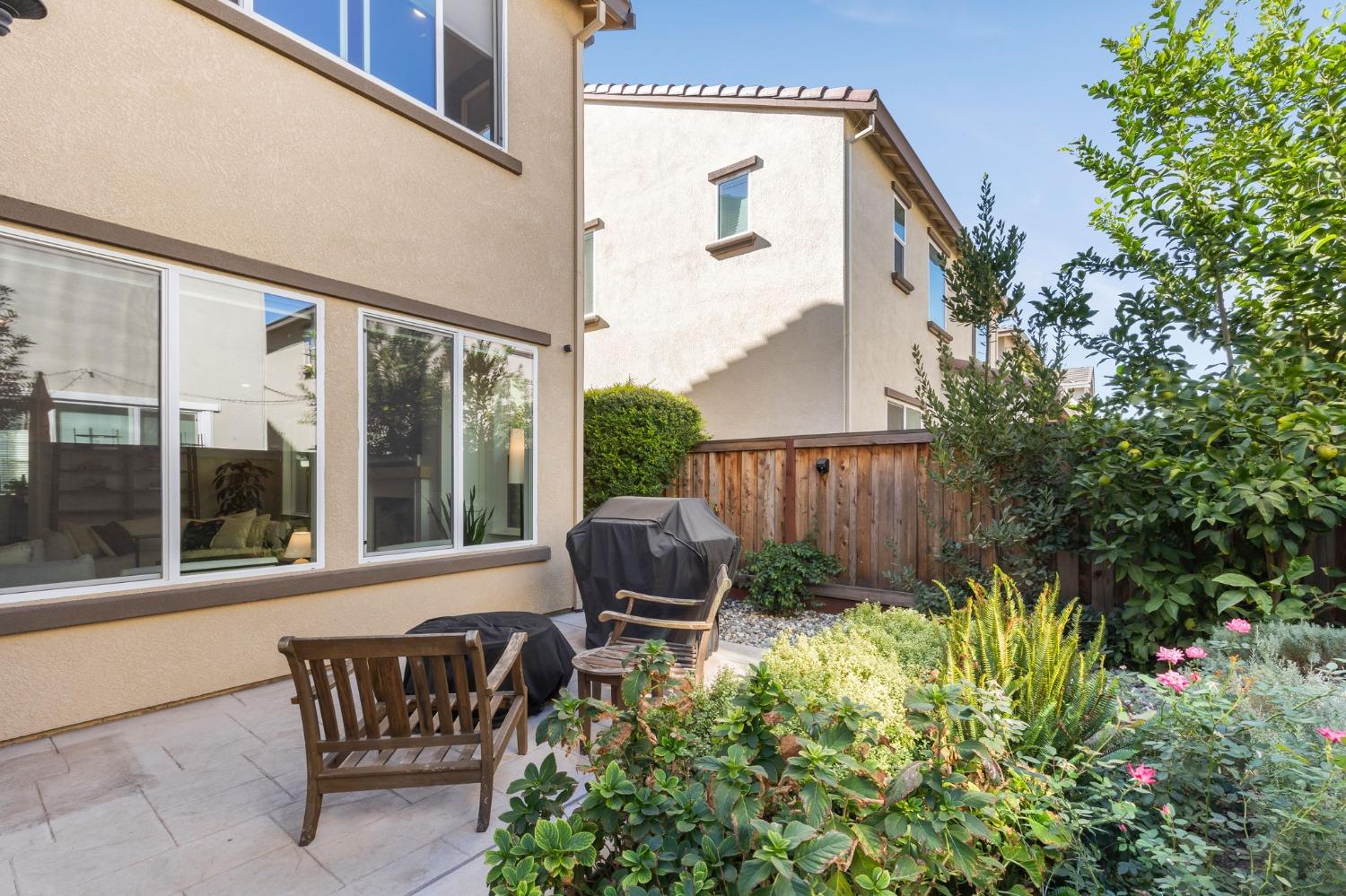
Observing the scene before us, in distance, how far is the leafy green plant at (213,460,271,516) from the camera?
3992 mm

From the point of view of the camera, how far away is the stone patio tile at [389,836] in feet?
7.61

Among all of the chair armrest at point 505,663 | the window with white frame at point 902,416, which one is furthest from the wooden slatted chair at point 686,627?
the window with white frame at point 902,416

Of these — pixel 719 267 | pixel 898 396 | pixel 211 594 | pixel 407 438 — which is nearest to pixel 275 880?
pixel 211 594

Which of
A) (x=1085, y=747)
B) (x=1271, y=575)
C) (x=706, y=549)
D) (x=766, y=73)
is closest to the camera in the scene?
(x=1085, y=747)

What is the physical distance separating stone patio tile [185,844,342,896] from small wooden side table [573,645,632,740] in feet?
4.20

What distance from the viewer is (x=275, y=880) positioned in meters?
2.21

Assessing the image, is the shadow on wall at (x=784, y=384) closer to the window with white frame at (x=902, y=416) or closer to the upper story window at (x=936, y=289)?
the window with white frame at (x=902, y=416)

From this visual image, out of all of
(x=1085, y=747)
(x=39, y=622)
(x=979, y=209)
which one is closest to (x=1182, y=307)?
(x=979, y=209)

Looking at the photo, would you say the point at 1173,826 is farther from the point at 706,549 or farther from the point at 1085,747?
the point at 706,549

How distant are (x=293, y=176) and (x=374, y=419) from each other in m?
1.86

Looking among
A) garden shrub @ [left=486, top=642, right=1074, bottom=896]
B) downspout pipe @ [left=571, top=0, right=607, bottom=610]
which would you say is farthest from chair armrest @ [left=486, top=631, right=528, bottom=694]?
downspout pipe @ [left=571, top=0, right=607, bottom=610]

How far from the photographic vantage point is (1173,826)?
1.85 metres

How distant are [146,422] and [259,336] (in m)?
0.88

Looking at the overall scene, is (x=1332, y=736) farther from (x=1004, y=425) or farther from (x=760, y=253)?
(x=760, y=253)
